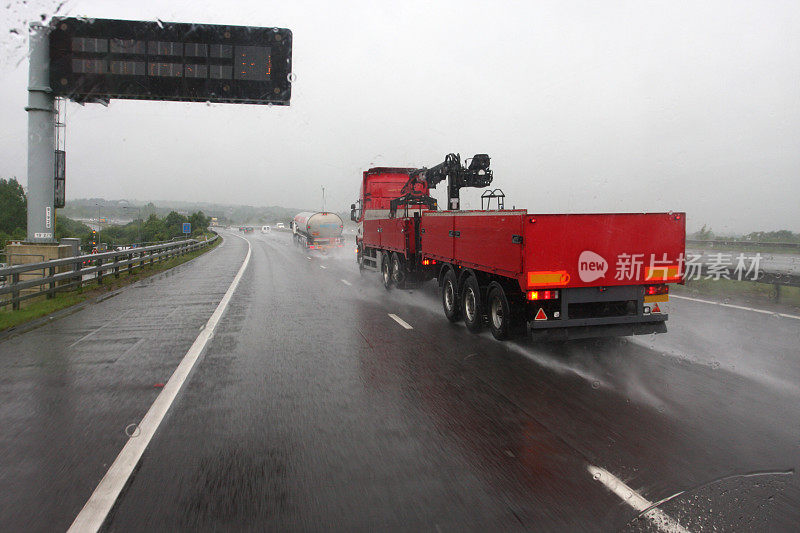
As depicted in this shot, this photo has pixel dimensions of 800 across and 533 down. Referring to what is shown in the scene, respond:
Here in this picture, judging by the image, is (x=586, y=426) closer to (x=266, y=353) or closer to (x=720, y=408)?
(x=720, y=408)

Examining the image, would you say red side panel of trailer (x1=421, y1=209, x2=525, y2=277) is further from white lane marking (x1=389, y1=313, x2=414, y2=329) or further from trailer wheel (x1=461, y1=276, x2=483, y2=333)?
white lane marking (x1=389, y1=313, x2=414, y2=329)

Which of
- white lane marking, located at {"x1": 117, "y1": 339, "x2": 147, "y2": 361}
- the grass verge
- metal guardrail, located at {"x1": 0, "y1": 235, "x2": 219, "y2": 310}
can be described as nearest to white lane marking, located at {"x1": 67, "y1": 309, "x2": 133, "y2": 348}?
white lane marking, located at {"x1": 117, "y1": 339, "x2": 147, "y2": 361}

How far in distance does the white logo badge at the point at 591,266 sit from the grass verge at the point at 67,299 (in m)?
9.82

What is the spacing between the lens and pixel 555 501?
11.5 feet

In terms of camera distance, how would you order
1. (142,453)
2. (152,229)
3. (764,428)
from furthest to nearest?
1. (152,229)
2. (764,428)
3. (142,453)

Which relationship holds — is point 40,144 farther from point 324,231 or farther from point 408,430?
point 324,231

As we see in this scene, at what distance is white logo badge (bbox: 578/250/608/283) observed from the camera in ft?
23.8

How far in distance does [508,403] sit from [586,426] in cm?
87

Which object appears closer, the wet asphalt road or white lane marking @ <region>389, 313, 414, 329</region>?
the wet asphalt road

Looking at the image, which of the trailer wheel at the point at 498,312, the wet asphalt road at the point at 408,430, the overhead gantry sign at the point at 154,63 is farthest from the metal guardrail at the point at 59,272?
the trailer wheel at the point at 498,312

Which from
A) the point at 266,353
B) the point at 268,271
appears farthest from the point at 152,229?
the point at 266,353

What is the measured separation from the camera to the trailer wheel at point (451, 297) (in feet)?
33.4

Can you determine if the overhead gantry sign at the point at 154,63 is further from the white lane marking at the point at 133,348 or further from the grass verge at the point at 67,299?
the white lane marking at the point at 133,348

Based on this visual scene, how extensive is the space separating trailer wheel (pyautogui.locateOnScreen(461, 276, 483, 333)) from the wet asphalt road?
0.27 metres
